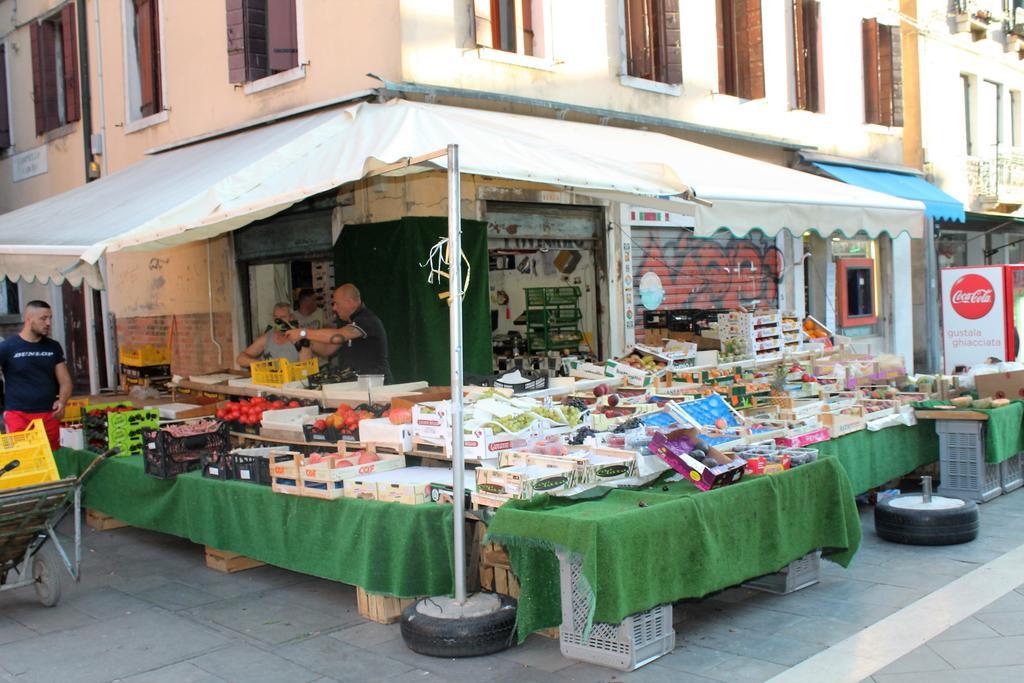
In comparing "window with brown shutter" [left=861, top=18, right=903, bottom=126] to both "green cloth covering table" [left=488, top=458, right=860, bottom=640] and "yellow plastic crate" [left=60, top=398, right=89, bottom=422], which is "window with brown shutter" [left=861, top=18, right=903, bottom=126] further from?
"yellow plastic crate" [left=60, top=398, right=89, bottom=422]

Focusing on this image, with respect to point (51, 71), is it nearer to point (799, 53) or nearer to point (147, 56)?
point (147, 56)

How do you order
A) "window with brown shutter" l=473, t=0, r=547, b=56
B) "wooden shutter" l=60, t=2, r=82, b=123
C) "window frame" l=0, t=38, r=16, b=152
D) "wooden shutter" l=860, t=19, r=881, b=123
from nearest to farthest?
"window with brown shutter" l=473, t=0, r=547, b=56
"wooden shutter" l=60, t=2, r=82, b=123
"wooden shutter" l=860, t=19, r=881, b=123
"window frame" l=0, t=38, r=16, b=152

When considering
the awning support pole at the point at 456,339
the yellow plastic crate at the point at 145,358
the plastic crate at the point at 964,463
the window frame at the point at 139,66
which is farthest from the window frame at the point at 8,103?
the plastic crate at the point at 964,463

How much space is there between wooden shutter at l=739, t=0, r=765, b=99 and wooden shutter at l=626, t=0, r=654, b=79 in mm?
1999

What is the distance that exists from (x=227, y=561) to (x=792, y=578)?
12.5ft

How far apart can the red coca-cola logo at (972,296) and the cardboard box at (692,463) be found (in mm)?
7412

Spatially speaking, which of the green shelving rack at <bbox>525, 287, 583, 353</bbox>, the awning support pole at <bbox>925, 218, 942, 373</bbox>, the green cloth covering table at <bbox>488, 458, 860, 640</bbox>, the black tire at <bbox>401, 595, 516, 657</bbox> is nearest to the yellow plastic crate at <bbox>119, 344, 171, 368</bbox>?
the green shelving rack at <bbox>525, 287, 583, 353</bbox>

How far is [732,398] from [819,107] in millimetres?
7747

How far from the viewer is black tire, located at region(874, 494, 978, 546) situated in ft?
22.7

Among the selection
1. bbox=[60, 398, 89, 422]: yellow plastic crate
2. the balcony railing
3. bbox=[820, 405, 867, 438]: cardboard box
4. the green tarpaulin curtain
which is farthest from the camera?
the balcony railing

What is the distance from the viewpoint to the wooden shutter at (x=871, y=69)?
49.3 feet

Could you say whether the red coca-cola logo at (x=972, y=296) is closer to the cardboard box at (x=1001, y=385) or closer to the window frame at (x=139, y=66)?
the cardboard box at (x=1001, y=385)

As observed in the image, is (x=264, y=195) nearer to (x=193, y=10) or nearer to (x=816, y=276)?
(x=193, y=10)

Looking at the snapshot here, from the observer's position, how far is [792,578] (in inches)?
239
